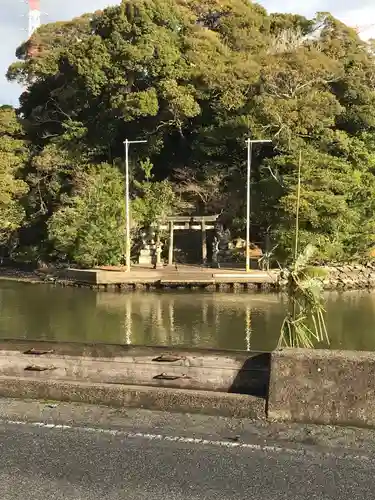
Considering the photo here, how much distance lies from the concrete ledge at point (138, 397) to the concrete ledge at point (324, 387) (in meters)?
0.25

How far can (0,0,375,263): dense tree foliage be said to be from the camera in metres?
31.8

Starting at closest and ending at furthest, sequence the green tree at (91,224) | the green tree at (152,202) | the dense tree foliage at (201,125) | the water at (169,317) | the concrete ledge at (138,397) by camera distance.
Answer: the concrete ledge at (138,397)
the water at (169,317)
the dense tree foliage at (201,125)
the green tree at (91,224)
the green tree at (152,202)

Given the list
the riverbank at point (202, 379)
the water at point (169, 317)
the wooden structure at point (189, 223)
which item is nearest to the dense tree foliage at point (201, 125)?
the wooden structure at point (189, 223)

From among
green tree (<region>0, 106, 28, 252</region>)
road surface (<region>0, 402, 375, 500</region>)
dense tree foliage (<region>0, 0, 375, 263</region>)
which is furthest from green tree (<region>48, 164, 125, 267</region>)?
road surface (<region>0, 402, 375, 500</region>)

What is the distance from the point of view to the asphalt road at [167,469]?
3.15 meters

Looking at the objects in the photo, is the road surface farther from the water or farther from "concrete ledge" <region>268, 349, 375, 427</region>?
the water

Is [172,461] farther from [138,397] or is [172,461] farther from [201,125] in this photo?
[201,125]

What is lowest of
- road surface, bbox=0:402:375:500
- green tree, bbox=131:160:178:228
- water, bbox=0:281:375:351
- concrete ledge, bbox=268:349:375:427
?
water, bbox=0:281:375:351

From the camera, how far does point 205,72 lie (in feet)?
115

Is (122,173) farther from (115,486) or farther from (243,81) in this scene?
(115,486)

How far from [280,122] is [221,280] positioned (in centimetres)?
932

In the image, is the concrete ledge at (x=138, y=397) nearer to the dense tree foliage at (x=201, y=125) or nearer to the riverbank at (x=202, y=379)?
the riverbank at (x=202, y=379)

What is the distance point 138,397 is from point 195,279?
25597 mm

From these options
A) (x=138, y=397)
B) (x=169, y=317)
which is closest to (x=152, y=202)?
(x=169, y=317)
